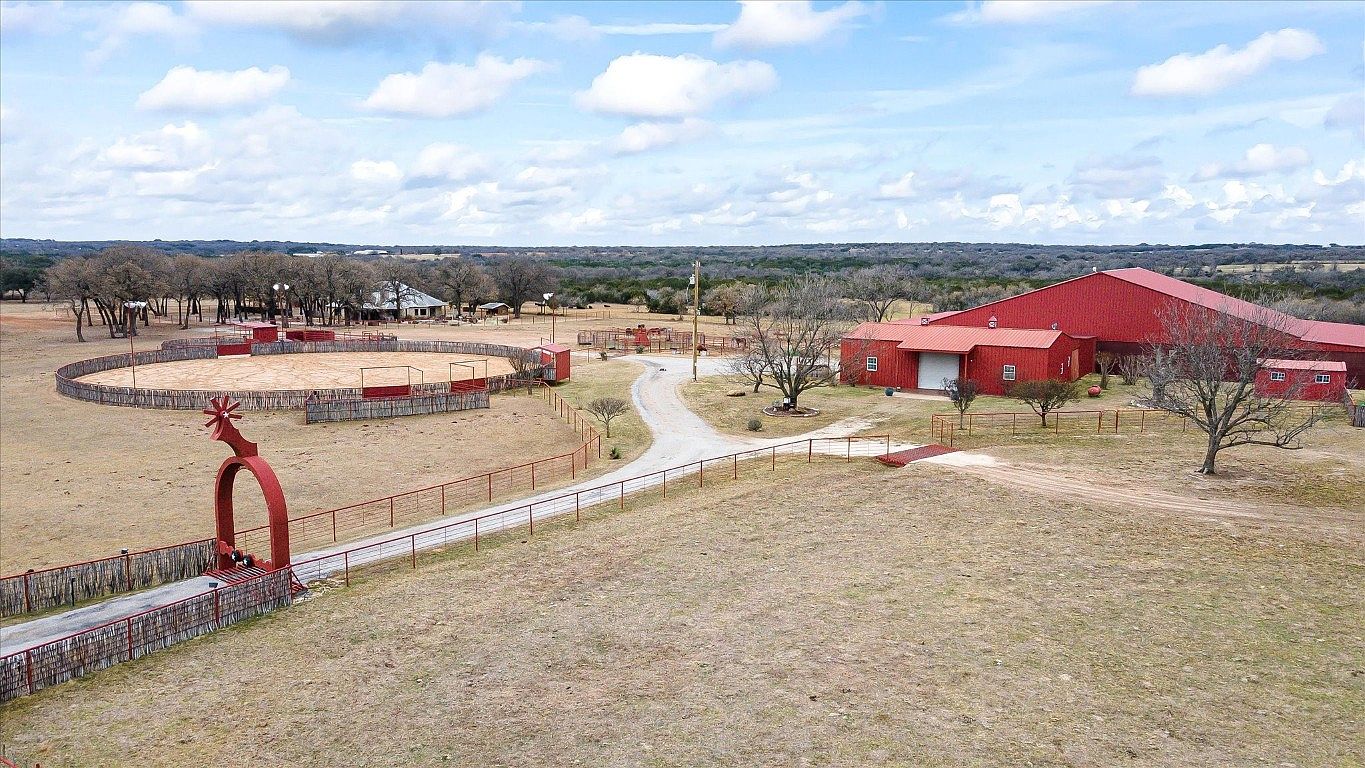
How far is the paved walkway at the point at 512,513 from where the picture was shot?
21.1 meters

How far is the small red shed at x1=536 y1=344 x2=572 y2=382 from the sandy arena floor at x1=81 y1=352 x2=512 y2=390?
466 cm

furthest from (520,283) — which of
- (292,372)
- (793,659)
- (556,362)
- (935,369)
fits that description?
(793,659)

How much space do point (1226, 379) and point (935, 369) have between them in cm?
1713

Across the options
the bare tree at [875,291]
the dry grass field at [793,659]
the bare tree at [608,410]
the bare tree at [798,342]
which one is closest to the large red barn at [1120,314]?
the bare tree at [798,342]

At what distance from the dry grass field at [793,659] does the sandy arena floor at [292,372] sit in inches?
1462

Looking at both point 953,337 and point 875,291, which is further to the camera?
point 875,291

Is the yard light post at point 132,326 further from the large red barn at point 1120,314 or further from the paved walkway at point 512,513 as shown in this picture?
the large red barn at point 1120,314

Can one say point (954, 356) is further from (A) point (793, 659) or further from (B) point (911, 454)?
(A) point (793, 659)

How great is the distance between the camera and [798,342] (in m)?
47.4

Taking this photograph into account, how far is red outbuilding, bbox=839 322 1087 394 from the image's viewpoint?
160 ft

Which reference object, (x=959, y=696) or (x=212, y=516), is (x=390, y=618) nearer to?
(x=959, y=696)

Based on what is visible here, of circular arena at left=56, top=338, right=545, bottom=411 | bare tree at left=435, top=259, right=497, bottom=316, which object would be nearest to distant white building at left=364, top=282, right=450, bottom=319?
bare tree at left=435, top=259, right=497, bottom=316

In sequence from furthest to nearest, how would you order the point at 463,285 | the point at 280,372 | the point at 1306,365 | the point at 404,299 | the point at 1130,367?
the point at 463,285 < the point at 404,299 < the point at 280,372 < the point at 1130,367 < the point at 1306,365

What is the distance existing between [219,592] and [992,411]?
35.0 meters
